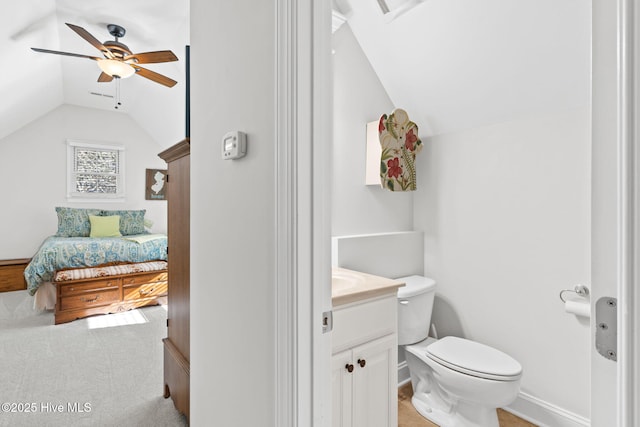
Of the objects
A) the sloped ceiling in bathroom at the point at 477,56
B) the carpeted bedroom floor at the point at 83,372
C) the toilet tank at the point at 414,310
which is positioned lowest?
the carpeted bedroom floor at the point at 83,372

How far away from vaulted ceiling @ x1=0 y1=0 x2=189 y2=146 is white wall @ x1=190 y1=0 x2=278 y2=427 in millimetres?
2115

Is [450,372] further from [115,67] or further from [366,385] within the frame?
[115,67]

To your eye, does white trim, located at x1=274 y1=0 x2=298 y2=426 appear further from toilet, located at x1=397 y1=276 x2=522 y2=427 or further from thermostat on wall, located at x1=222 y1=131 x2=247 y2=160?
toilet, located at x1=397 y1=276 x2=522 y2=427

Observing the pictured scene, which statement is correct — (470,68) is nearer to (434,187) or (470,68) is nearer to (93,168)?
(434,187)

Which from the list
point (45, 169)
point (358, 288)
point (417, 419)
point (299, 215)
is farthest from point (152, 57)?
point (45, 169)

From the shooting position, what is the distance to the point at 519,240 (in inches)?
79.7

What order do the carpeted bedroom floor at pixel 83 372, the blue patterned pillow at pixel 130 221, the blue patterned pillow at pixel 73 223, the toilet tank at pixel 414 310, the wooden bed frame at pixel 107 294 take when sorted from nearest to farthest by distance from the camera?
the carpeted bedroom floor at pixel 83 372, the toilet tank at pixel 414 310, the wooden bed frame at pixel 107 294, the blue patterned pillow at pixel 73 223, the blue patterned pillow at pixel 130 221

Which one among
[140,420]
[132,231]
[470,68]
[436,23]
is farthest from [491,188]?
[132,231]

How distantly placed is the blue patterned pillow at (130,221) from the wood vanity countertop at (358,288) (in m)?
4.56

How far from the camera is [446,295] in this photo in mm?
2406

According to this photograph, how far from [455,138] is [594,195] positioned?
197 cm

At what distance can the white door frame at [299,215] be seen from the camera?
83cm

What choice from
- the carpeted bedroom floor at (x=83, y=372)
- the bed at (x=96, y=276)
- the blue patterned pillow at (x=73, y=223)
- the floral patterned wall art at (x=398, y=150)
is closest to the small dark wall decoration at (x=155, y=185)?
the blue patterned pillow at (x=73, y=223)

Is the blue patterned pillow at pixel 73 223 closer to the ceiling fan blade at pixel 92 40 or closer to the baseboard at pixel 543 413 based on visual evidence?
the ceiling fan blade at pixel 92 40
